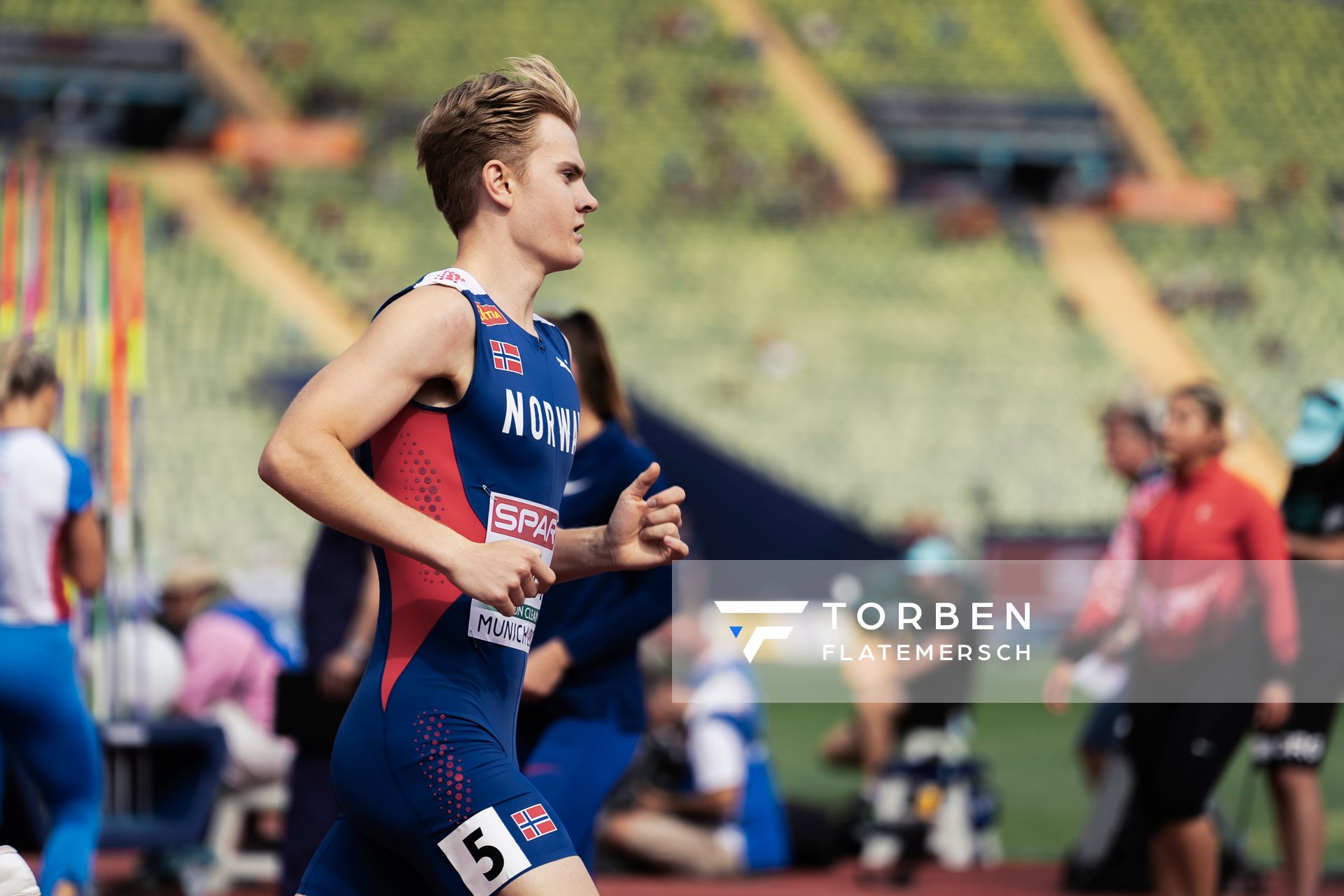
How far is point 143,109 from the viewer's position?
2945 cm

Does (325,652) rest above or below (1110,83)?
below

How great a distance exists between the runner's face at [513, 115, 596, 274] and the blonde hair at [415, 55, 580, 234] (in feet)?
0.07

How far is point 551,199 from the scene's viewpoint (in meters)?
2.62

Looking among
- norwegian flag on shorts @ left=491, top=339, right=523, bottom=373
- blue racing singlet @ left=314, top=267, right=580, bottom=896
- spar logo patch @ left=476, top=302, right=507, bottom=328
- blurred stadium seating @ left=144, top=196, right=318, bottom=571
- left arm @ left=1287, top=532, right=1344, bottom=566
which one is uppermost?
blurred stadium seating @ left=144, top=196, right=318, bottom=571

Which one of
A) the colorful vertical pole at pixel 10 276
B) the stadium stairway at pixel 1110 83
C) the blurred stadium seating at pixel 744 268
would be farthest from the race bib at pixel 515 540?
the stadium stairway at pixel 1110 83

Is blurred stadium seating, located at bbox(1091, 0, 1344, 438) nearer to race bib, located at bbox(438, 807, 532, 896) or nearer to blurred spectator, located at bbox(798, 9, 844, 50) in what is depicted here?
blurred spectator, located at bbox(798, 9, 844, 50)

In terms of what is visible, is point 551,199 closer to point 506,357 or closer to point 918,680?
point 506,357

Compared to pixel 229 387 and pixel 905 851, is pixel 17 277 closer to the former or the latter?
pixel 905 851

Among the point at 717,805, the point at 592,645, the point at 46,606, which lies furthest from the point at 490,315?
the point at 717,805

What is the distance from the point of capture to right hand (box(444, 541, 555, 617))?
2.28 metres

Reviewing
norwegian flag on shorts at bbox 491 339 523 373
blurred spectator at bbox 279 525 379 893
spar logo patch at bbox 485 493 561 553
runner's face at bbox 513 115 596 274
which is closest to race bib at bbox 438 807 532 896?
spar logo patch at bbox 485 493 561 553

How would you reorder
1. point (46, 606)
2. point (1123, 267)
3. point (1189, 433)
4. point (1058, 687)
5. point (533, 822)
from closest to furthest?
point (533, 822), point (46, 606), point (1189, 433), point (1058, 687), point (1123, 267)

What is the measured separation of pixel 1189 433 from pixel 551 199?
384cm

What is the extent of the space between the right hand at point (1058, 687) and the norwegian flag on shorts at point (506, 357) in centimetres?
396
